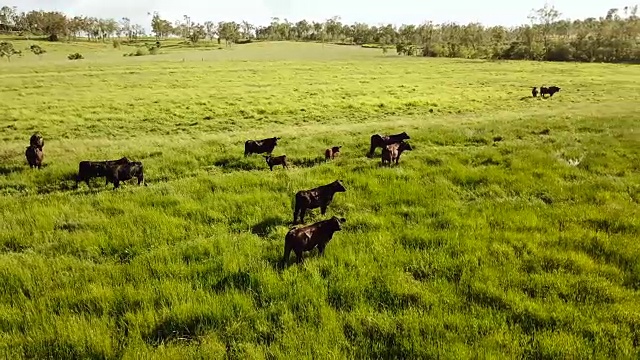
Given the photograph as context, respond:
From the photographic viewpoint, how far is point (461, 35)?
128 metres

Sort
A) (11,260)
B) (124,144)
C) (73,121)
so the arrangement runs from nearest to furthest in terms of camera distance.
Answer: (11,260) → (124,144) → (73,121)

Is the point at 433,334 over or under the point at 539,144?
under

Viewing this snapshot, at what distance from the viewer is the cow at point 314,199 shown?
9133 millimetres

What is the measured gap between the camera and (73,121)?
25.4 m

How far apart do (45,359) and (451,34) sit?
14624 centimetres

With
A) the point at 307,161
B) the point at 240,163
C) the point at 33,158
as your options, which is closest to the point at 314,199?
the point at 307,161

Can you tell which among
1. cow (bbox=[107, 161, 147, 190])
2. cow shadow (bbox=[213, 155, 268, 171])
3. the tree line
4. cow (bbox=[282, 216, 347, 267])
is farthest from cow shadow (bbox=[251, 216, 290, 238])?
the tree line

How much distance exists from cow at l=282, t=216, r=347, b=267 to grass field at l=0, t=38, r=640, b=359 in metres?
0.22

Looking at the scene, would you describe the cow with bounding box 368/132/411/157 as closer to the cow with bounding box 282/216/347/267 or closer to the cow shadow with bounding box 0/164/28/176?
the cow with bounding box 282/216/347/267

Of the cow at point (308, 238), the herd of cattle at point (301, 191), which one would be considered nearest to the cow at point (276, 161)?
the herd of cattle at point (301, 191)

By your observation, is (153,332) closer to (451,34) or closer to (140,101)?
(140,101)

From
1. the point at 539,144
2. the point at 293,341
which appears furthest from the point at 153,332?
the point at 539,144

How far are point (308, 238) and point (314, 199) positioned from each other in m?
2.30

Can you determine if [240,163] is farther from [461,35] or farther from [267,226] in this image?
[461,35]
